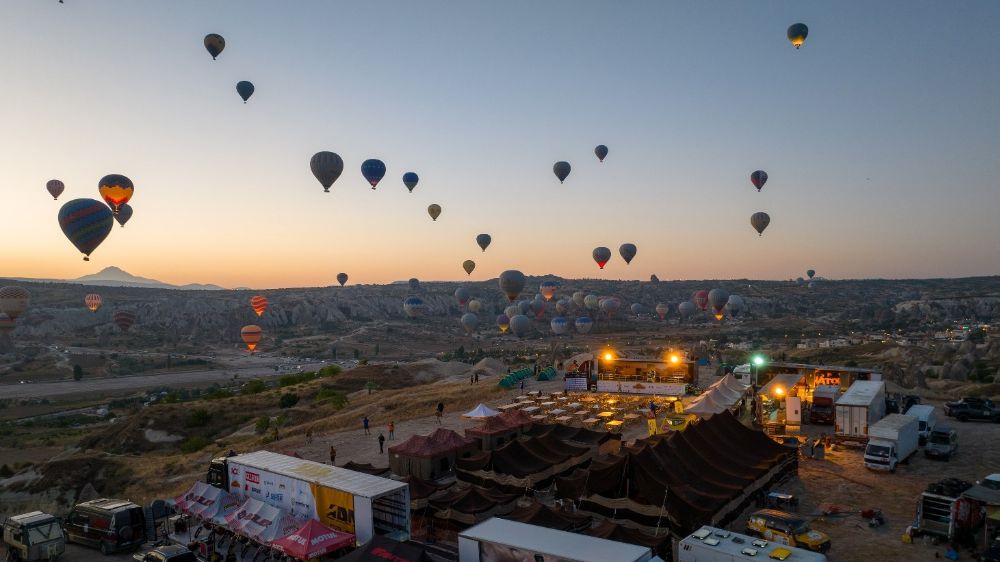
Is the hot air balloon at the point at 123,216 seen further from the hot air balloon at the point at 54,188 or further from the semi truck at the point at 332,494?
the semi truck at the point at 332,494

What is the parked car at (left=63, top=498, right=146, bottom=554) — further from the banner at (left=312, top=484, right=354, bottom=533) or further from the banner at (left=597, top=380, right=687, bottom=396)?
the banner at (left=597, top=380, right=687, bottom=396)

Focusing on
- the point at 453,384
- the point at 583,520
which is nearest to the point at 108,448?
the point at 453,384

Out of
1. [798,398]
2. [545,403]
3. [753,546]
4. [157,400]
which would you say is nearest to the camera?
[753,546]

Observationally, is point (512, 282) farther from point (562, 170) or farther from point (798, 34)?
point (798, 34)

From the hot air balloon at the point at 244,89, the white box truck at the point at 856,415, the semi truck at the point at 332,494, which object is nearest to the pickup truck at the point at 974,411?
the white box truck at the point at 856,415

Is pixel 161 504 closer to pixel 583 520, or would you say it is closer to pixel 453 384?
pixel 583 520

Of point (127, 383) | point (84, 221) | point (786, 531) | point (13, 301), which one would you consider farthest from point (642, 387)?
point (127, 383)

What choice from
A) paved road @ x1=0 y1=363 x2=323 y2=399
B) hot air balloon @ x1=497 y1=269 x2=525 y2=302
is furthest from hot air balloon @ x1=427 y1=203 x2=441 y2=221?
paved road @ x1=0 y1=363 x2=323 y2=399
